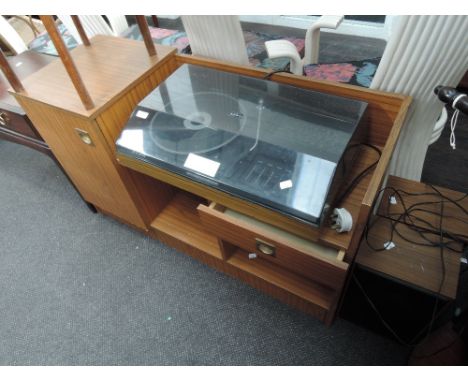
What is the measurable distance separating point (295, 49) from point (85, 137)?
89 centimetres

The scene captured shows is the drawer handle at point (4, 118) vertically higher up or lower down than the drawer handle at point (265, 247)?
higher up

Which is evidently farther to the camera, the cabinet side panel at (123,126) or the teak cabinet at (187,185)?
the cabinet side panel at (123,126)

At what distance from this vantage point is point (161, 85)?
969mm

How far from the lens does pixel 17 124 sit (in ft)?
3.91

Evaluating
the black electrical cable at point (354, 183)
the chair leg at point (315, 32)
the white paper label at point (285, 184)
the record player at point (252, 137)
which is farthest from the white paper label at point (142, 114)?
the chair leg at point (315, 32)

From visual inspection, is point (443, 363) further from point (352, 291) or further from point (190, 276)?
point (190, 276)

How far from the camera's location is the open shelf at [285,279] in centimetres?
95

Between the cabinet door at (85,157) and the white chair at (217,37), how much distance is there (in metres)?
0.47

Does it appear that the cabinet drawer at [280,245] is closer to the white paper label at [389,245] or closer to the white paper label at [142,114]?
the white paper label at [389,245]

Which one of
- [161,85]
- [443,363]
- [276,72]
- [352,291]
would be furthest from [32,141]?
[443,363]

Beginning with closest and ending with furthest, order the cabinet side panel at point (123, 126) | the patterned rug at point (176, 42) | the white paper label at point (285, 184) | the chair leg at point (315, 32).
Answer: the white paper label at point (285, 184) < the cabinet side panel at point (123, 126) < the chair leg at point (315, 32) < the patterned rug at point (176, 42)

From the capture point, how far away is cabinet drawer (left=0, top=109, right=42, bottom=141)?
1.14m

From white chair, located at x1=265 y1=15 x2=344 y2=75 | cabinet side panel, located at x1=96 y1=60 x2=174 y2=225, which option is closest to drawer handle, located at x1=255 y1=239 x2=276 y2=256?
cabinet side panel, located at x1=96 y1=60 x2=174 y2=225

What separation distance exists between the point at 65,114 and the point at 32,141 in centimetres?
49
